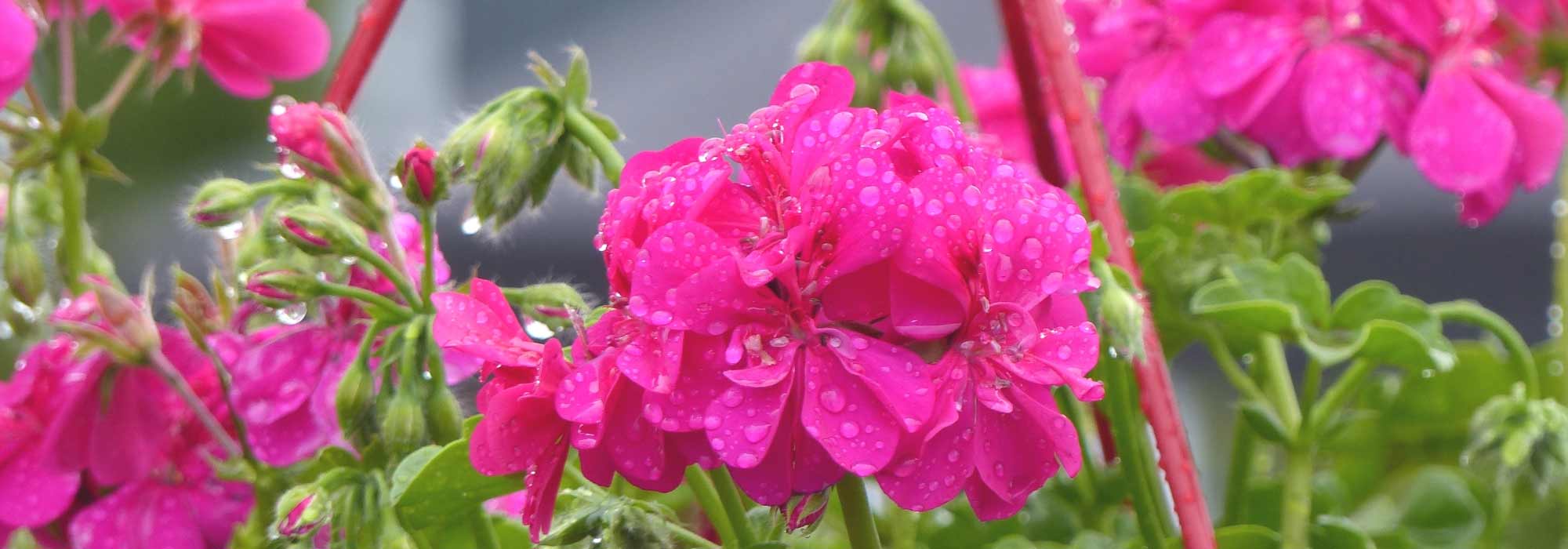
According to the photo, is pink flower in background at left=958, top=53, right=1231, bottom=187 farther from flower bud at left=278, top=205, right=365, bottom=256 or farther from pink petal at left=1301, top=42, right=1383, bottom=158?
flower bud at left=278, top=205, right=365, bottom=256

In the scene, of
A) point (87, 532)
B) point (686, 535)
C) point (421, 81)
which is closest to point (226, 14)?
point (87, 532)

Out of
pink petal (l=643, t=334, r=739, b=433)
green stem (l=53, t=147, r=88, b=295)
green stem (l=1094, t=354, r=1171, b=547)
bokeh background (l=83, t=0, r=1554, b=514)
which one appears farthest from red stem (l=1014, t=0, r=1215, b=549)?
bokeh background (l=83, t=0, r=1554, b=514)

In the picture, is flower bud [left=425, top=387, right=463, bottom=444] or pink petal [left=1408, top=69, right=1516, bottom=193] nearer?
flower bud [left=425, top=387, right=463, bottom=444]

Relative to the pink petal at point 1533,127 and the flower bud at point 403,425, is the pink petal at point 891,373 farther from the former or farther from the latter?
the pink petal at point 1533,127

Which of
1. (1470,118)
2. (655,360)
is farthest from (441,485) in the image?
(1470,118)

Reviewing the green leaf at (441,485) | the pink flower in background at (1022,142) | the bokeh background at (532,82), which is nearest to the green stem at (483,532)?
the green leaf at (441,485)

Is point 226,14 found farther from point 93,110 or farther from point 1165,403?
point 1165,403

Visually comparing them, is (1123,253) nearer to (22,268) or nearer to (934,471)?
(934,471)
